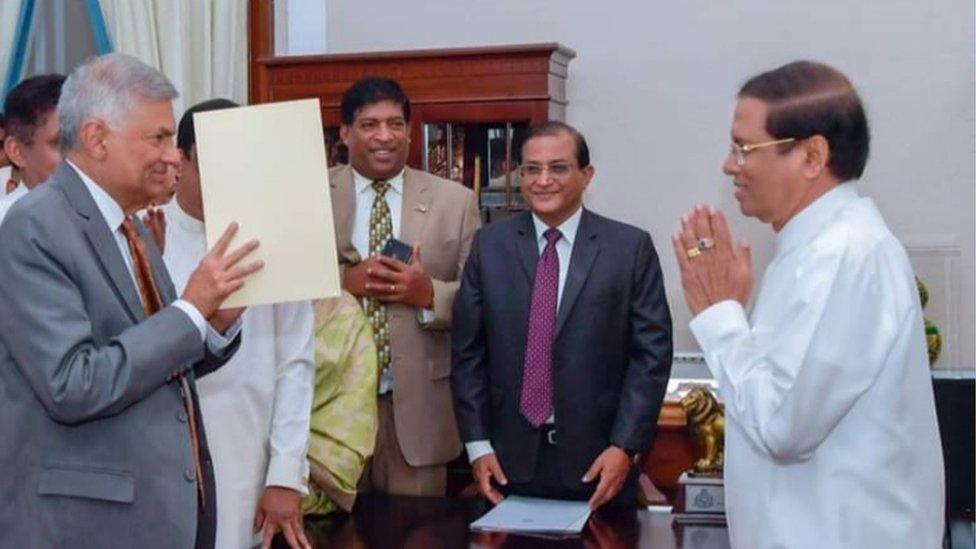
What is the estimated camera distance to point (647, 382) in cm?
338

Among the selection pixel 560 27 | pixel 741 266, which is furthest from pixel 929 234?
pixel 741 266

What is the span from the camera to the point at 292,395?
2.88 m

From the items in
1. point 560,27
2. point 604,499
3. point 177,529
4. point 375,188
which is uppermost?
point 560,27

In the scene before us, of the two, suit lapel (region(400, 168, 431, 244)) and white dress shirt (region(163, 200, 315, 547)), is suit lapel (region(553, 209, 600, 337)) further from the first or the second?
white dress shirt (region(163, 200, 315, 547))

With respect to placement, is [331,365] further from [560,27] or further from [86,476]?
[560,27]

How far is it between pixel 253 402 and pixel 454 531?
49 cm

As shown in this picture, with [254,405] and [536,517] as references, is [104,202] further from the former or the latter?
[536,517]

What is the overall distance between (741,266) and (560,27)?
3.40 m

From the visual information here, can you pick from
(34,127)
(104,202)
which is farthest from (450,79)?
(104,202)

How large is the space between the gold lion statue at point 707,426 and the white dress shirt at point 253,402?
933 mm

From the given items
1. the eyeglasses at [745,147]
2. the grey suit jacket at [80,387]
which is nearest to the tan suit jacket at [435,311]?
the grey suit jacket at [80,387]

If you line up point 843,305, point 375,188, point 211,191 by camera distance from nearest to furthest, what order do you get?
point 843,305 → point 211,191 → point 375,188

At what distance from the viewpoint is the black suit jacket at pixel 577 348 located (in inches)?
133

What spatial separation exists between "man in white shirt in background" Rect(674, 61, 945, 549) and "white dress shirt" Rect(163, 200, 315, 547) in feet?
3.42
